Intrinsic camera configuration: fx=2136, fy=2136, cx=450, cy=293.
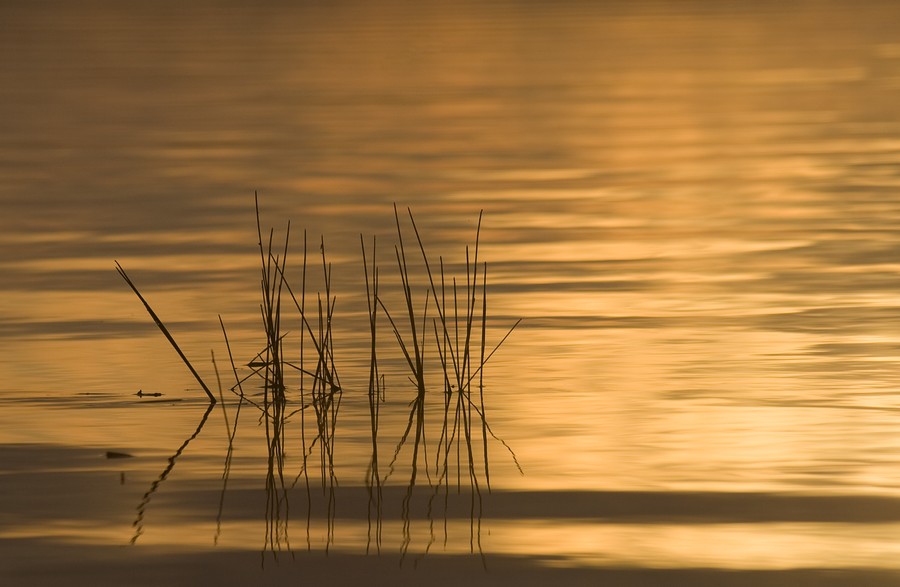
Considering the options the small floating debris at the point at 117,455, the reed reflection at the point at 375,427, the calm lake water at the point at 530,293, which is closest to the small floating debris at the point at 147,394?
the calm lake water at the point at 530,293

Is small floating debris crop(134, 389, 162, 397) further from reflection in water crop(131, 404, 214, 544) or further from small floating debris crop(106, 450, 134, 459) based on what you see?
small floating debris crop(106, 450, 134, 459)

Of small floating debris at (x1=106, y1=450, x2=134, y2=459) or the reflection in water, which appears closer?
the reflection in water

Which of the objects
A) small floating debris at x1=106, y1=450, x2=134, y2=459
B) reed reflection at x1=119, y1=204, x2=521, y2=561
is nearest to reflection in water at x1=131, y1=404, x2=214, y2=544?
reed reflection at x1=119, y1=204, x2=521, y2=561

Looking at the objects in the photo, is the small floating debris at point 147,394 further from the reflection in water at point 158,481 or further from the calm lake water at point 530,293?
the reflection in water at point 158,481

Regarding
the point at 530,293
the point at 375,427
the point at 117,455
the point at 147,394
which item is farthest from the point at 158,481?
the point at 530,293

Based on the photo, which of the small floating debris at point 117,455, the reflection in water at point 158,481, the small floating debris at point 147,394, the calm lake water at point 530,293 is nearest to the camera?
the reflection in water at point 158,481

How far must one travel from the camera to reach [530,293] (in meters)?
8.59

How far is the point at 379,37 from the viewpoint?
117 feet

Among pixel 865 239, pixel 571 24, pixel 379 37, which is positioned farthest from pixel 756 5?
pixel 865 239

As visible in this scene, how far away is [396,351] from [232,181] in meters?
6.43

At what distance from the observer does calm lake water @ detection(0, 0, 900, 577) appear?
16.2 feet

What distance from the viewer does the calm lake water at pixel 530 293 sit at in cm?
493

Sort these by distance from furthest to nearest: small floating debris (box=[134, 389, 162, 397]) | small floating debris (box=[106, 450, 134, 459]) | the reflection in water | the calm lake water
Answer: small floating debris (box=[134, 389, 162, 397])
small floating debris (box=[106, 450, 134, 459])
the calm lake water
the reflection in water

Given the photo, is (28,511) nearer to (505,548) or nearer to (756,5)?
(505,548)
